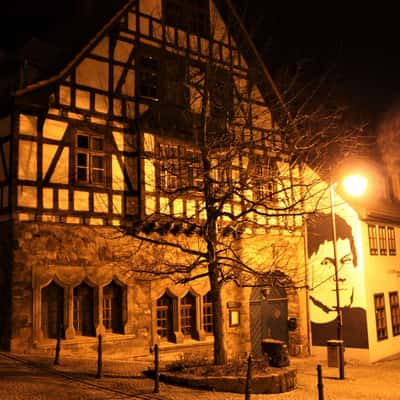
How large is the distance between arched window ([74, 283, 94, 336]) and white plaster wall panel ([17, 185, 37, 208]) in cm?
268

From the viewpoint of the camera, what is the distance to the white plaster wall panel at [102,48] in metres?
15.2

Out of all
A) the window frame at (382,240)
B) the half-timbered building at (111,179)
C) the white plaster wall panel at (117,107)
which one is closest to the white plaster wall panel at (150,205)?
the half-timbered building at (111,179)

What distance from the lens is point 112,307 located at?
15117 millimetres

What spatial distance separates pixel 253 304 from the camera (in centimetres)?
1867

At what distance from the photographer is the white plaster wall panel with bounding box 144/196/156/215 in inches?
600

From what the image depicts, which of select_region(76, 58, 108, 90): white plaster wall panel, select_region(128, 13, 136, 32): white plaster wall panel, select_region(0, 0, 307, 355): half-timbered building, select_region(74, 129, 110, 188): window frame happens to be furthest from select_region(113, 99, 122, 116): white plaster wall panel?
select_region(128, 13, 136, 32): white plaster wall panel

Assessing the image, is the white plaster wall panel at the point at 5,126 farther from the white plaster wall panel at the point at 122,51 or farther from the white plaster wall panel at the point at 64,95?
the white plaster wall panel at the point at 122,51

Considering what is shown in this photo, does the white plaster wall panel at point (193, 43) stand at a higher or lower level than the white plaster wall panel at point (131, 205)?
higher

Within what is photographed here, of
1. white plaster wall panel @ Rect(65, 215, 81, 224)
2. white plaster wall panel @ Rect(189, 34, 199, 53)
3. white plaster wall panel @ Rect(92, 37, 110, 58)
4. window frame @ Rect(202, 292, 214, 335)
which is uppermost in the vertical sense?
white plaster wall panel @ Rect(189, 34, 199, 53)

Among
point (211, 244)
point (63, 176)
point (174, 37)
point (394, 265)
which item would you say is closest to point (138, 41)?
point (174, 37)

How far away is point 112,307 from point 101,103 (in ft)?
19.0

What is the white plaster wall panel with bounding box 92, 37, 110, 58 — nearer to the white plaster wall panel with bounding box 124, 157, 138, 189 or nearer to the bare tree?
the bare tree

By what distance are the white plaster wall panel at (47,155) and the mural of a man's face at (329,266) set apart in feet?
33.5

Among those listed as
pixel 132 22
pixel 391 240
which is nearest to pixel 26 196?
pixel 132 22
